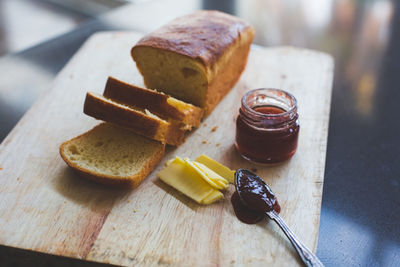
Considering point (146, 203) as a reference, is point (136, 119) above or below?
above

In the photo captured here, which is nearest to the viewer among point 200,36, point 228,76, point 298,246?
point 298,246

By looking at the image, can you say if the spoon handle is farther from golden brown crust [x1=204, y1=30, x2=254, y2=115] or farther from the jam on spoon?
golden brown crust [x1=204, y1=30, x2=254, y2=115]

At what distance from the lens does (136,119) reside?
8.93ft

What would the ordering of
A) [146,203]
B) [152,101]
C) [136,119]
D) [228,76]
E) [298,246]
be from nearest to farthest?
[298,246], [146,203], [136,119], [152,101], [228,76]

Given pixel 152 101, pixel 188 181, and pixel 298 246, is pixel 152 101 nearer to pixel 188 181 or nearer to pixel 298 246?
pixel 188 181

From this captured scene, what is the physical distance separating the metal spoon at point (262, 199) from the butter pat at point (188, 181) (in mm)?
144

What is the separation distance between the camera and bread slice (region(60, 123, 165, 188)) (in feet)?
8.39

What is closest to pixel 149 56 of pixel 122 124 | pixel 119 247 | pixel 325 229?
pixel 122 124

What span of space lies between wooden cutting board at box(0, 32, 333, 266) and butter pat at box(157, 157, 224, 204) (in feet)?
0.14

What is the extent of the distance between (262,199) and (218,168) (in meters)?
0.41

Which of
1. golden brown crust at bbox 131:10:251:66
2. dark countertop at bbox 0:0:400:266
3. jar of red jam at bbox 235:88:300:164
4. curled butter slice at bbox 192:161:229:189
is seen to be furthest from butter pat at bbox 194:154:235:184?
golden brown crust at bbox 131:10:251:66

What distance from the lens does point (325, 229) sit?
237cm

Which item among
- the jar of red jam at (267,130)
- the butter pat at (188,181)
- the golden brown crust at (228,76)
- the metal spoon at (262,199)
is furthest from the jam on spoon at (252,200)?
the golden brown crust at (228,76)

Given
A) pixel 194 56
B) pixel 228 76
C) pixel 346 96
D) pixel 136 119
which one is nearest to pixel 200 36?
pixel 194 56
